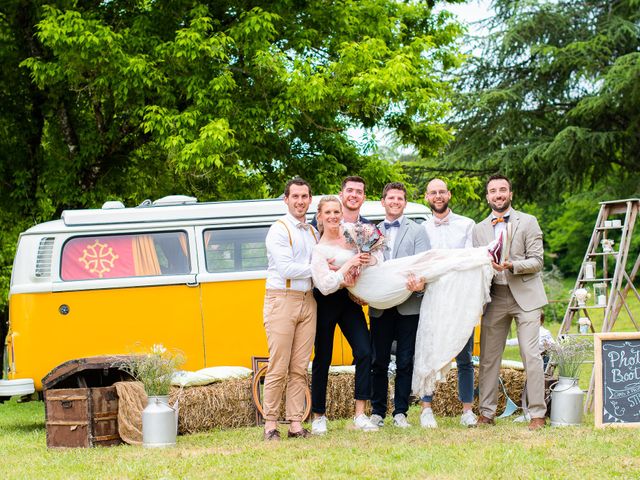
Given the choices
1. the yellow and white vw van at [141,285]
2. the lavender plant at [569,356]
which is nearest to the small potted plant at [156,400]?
the yellow and white vw van at [141,285]

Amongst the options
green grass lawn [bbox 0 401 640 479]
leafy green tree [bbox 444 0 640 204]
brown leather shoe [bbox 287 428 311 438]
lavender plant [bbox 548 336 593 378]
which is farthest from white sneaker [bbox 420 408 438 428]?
leafy green tree [bbox 444 0 640 204]

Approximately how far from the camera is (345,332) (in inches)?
293

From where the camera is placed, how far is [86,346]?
9711 millimetres

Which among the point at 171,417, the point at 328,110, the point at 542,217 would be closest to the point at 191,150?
the point at 328,110

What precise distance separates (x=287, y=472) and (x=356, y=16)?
34.2 ft

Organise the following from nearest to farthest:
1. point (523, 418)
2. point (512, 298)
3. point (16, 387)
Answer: point (512, 298) < point (523, 418) < point (16, 387)

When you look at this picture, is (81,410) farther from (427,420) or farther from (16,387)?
(427,420)

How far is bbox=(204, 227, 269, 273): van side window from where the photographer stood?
9.95 m

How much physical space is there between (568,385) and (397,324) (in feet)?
4.95

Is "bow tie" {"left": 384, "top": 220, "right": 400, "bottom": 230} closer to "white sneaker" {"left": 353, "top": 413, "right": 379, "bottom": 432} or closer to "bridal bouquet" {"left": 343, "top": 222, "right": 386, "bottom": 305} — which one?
"bridal bouquet" {"left": 343, "top": 222, "right": 386, "bottom": 305}

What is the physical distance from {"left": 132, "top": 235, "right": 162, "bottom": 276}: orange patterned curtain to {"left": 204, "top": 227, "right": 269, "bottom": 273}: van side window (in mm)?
554

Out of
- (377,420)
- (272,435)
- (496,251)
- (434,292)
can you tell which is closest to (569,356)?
(496,251)

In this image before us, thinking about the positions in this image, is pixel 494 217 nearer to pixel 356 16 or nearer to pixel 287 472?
pixel 287 472

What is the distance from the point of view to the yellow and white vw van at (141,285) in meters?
9.68
